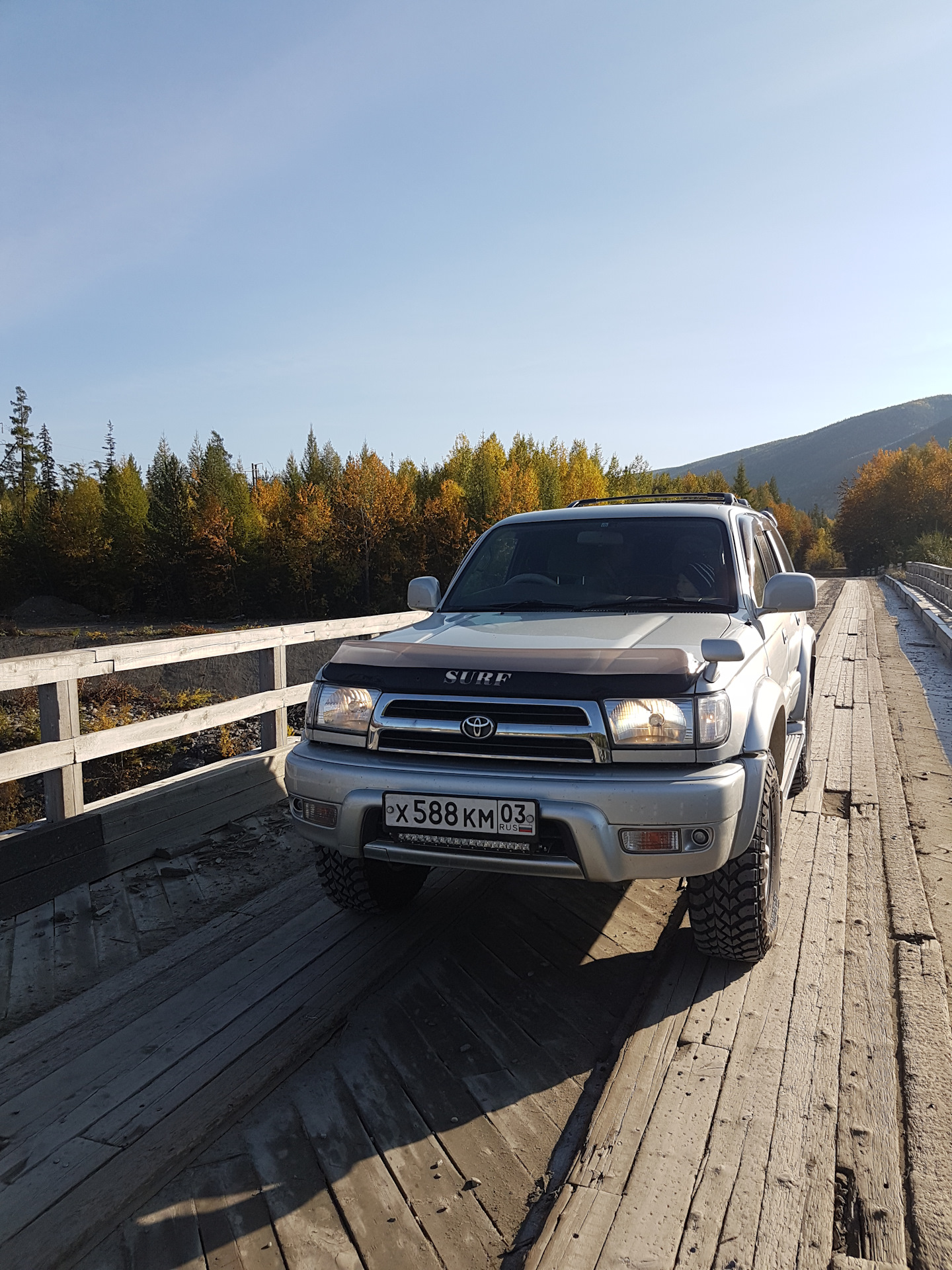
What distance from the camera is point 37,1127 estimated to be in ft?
8.54

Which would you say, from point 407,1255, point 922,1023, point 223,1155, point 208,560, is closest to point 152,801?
point 223,1155

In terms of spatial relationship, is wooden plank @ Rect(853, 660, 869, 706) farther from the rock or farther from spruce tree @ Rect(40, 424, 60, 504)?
spruce tree @ Rect(40, 424, 60, 504)

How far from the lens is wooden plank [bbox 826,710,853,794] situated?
6.36 metres

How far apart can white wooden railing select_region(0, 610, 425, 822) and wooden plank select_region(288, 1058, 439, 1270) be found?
79.8 inches

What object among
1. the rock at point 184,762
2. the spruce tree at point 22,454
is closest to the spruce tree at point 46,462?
the spruce tree at point 22,454

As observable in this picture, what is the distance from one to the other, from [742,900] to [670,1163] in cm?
114

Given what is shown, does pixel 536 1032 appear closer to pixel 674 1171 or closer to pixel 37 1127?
Answer: pixel 674 1171

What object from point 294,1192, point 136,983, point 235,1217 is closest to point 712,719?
point 294,1192

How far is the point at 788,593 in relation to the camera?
3996mm

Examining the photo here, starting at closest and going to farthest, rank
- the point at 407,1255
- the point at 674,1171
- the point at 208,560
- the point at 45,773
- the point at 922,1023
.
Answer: the point at 407,1255 → the point at 674,1171 → the point at 922,1023 → the point at 45,773 → the point at 208,560

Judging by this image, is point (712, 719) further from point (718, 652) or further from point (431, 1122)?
point (431, 1122)

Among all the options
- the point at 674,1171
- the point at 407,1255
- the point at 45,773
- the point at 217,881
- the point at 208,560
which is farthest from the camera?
the point at 208,560

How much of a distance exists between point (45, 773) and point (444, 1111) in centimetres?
277

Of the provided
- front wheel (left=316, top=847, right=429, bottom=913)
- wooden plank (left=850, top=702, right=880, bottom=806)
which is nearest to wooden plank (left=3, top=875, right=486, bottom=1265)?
front wheel (left=316, top=847, right=429, bottom=913)
